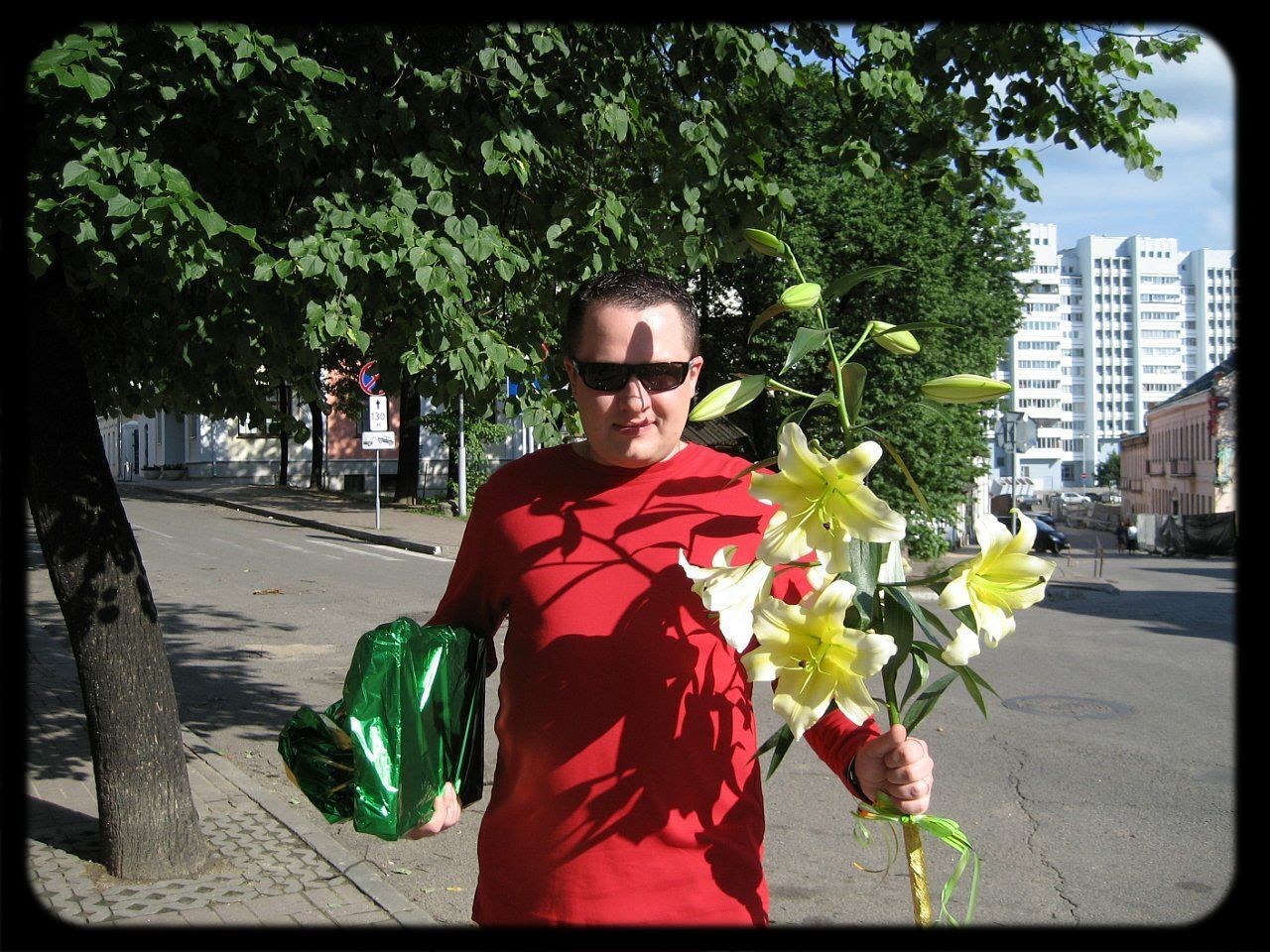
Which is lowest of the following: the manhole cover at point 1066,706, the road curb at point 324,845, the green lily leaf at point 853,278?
the manhole cover at point 1066,706

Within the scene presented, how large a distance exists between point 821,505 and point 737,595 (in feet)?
0.67

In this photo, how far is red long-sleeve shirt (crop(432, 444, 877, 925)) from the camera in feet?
6.95

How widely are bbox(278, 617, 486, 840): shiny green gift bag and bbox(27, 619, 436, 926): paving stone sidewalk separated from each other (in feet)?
8.46

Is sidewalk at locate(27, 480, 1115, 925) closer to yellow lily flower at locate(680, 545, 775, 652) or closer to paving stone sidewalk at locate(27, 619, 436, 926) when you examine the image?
paving stone sidewalk at locate(27, 619, 436, 926)

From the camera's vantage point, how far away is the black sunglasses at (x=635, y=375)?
221 cm

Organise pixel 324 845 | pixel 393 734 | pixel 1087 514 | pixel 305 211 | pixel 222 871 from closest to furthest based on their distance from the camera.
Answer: pixel 393 734, pixel 305 211, pixel 222 871, pixel 324 845, pixel 1087 514

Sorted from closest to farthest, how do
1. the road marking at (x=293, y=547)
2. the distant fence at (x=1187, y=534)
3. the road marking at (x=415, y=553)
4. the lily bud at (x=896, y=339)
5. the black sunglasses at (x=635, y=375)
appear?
the lily bud at (x=896, y=339), the black sunglasses at (x=635, y=375), the road marking at (x=293, y=547), the road marking at (x=415, y=553), the distant fence at (x=1187, y=534)

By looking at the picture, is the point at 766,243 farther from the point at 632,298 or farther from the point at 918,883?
the point at 918,883

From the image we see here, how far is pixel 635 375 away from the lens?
221 cm

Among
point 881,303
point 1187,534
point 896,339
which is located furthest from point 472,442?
point 1187,534

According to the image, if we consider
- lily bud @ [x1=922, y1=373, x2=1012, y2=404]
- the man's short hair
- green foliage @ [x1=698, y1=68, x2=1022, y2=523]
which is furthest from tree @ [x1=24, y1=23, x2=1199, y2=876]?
green foliage @ [x1=698, y1=68, x2=1022, y2=523]

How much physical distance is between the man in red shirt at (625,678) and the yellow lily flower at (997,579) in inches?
15.1

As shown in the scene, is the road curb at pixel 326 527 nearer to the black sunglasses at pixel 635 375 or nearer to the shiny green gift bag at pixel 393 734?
the shiny green gift bag at pixel 393 734

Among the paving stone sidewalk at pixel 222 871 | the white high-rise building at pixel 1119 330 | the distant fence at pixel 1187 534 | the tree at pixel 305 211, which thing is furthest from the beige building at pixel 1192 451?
the white high-rise building at pixel 1119 330
